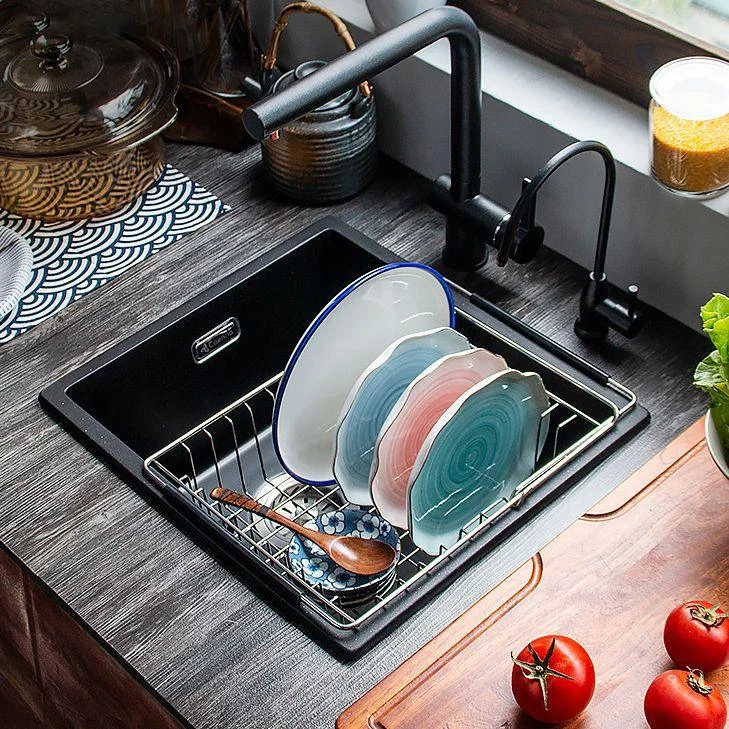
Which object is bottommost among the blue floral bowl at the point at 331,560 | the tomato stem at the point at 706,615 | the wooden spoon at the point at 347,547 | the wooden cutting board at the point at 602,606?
the blue floral bowl at the point at 331,560

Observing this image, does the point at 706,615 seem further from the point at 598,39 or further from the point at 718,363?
the point at 598,39

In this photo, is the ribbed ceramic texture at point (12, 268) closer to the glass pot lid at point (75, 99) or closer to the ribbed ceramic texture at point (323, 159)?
the glass pot lid at point (75, 99)

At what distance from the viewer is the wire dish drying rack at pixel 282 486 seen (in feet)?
3.91

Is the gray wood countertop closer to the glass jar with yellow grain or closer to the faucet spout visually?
the faucet spout

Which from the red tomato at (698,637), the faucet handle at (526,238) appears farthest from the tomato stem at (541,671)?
the faucet handle at (526,238)

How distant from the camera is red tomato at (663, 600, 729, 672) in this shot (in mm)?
1039

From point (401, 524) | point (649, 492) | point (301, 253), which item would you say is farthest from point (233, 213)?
point (649, 492)

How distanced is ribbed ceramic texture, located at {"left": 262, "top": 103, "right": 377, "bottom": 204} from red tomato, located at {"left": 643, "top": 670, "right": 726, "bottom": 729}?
0.81 meters

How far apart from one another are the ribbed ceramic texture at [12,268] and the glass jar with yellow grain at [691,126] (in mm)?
780

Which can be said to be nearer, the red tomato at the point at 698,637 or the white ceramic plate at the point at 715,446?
the red tomato at the point at 698,637

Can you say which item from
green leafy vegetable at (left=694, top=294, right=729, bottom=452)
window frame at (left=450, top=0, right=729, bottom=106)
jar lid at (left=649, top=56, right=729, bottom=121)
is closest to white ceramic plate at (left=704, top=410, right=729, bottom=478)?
green leafy vegetable at (left=694, top=294, right=729, bottom=452)

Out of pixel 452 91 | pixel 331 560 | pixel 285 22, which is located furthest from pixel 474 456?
pixel 285 22

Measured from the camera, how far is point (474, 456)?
1.27 m

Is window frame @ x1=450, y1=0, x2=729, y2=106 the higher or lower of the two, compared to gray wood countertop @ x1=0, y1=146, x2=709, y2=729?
higher
